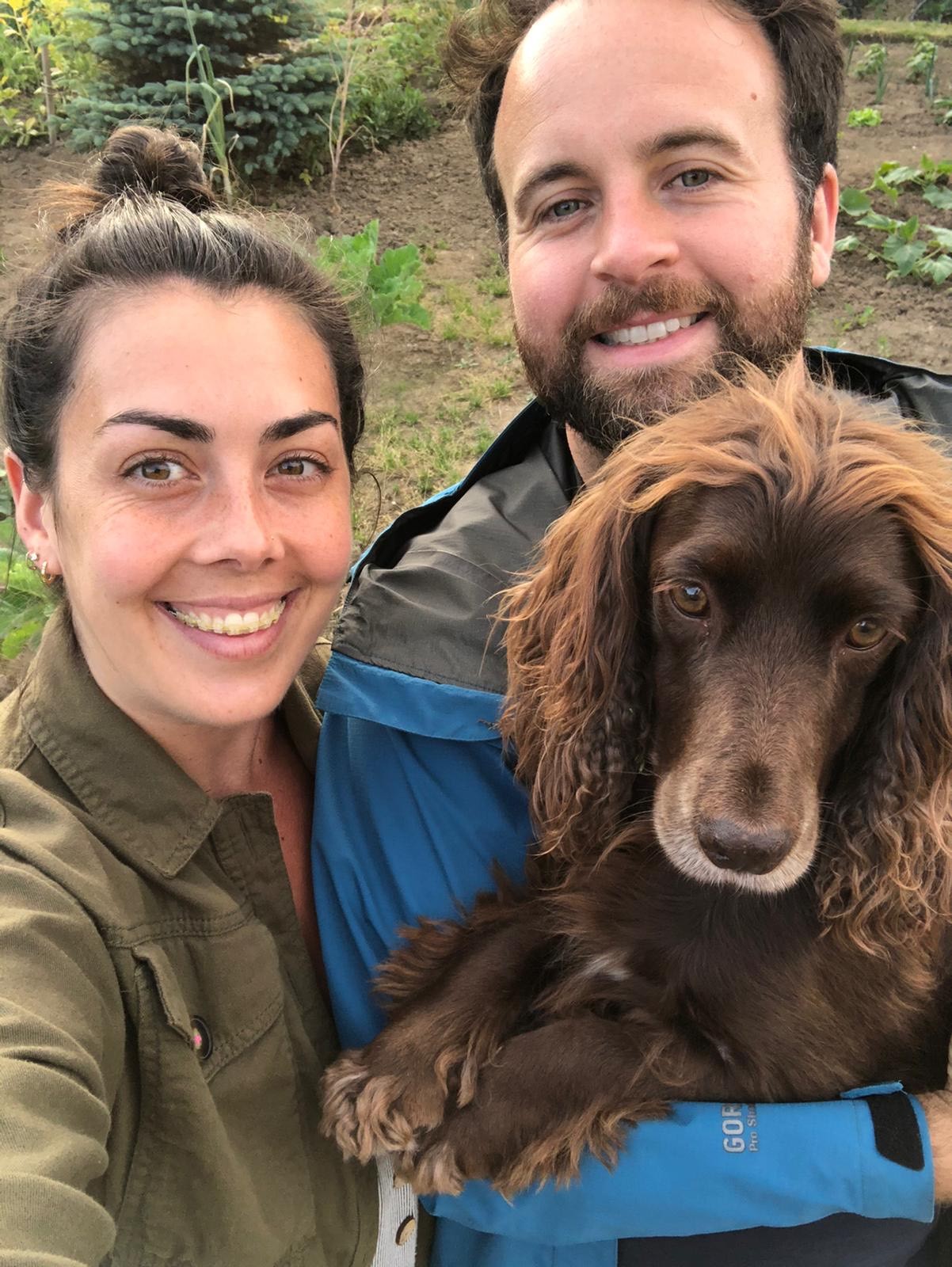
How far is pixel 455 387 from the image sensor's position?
6.03 m

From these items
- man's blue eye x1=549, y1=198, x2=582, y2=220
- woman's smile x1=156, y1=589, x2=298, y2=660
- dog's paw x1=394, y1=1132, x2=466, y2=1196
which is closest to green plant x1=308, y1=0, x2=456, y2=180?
man's blue eye x1=549, y1=198, x2=582, y2=220

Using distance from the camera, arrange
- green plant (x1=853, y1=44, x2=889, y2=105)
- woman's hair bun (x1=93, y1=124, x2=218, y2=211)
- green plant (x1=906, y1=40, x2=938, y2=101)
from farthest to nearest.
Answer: green plant (x1=906, y1=40, x2=938, y2=101) < green plant (x1=853, y1=44, x2=889, y2=105) < woman's hair bun (x1=93, y1=124, x2=218, y2=211)

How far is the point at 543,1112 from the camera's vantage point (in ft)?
6.52

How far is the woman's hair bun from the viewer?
2.28 meters

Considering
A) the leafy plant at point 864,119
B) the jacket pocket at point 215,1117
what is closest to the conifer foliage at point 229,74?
the leafy plant at point 864,119

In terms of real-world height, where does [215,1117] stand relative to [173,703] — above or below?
below

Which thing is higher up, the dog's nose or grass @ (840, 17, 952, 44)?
grass @ (840, 17, 952, 44)

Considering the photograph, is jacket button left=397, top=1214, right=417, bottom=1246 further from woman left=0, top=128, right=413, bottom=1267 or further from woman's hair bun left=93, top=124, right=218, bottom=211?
woman's hair bun left=93, top=124, right=218, bottom=211

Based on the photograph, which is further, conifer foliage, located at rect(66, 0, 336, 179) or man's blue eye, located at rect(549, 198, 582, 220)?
conifer foliage, located at rect(66, 0, 336, 179)

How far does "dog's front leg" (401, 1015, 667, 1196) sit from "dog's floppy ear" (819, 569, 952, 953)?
53cm

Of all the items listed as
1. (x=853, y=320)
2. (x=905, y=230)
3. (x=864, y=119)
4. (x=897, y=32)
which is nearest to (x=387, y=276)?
(x=853, y=320)

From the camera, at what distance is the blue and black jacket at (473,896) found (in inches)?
71.4

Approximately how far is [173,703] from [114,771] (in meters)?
0.17

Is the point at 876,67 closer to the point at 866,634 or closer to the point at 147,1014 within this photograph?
the point at 866,634
